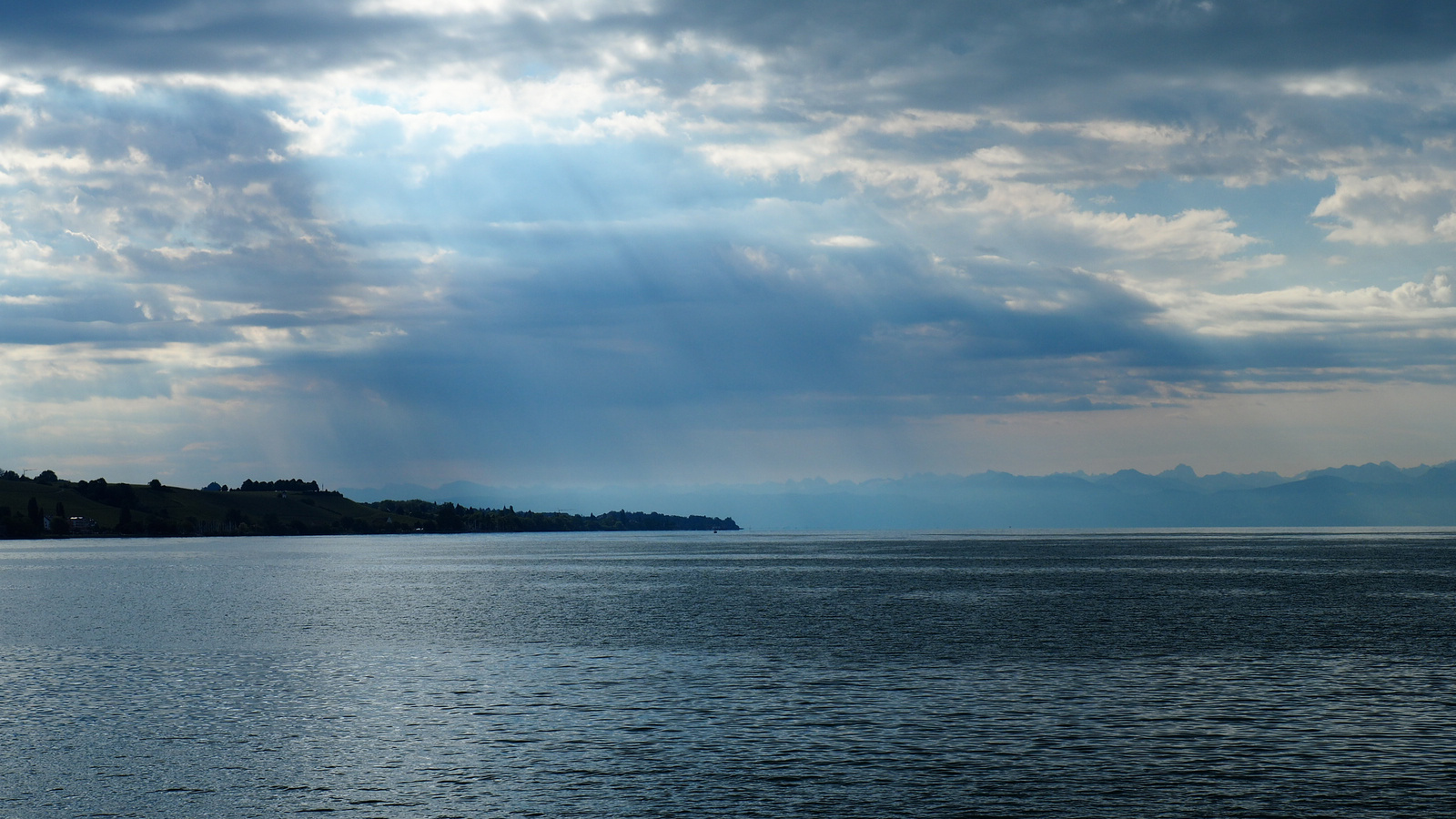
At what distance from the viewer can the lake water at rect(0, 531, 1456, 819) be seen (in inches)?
1416

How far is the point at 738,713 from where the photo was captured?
164ft

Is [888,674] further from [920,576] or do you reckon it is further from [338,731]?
[920,576]

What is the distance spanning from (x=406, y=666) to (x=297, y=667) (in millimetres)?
6614

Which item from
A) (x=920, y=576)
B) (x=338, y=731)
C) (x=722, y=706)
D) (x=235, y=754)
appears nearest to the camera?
(x=235, y=754)

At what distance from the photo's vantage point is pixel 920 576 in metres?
166

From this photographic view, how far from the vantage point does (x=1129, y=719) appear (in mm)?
47562

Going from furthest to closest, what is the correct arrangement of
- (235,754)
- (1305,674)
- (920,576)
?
(920,576)
(1305,674)
(235,754)

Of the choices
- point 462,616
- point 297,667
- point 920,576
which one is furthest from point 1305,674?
point 920,576

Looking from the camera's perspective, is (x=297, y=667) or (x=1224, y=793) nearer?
(x=1224, y=793)

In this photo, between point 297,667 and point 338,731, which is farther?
point 297,667

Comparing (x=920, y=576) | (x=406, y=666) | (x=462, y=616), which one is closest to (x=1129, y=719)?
(x=406, y=666)

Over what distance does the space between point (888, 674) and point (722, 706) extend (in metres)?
13.0

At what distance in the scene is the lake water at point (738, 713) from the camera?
36.0 meters

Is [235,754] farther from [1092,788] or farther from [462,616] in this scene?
[462,616]
